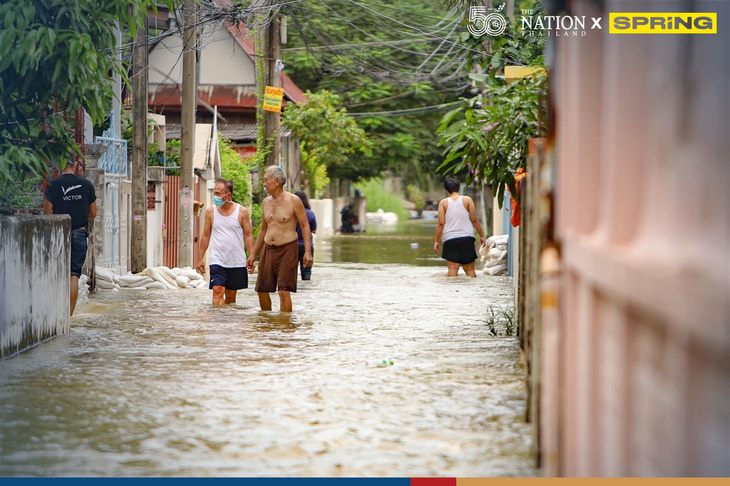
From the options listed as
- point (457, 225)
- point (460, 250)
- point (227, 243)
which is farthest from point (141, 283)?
point (460, 250)

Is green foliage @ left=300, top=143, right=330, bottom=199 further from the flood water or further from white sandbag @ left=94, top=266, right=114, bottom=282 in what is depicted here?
the flood water

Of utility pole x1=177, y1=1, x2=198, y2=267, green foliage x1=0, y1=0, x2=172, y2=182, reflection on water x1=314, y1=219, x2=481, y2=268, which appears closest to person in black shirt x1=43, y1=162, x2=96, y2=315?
green foliage x1=0, y1=0, x2=172, y2=182

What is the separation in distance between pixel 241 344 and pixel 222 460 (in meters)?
4.39

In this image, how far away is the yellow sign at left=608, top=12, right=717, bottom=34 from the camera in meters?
3.17

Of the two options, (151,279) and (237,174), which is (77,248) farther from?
(237,174)

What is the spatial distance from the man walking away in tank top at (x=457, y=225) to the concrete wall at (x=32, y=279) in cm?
844

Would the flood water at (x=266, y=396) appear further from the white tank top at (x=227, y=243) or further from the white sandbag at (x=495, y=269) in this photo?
the white sandbag at (x=495, y=269)

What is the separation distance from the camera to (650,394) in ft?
10.1

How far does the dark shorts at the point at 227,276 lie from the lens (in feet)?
42.7

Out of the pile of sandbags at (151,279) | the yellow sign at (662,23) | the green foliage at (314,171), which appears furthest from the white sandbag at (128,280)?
the green foliage at (314,171)

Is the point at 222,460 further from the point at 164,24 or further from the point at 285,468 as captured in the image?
the point at 164,24

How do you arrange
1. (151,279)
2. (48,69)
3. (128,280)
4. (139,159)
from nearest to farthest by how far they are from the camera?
(48,69), (128,280), (151,279), (139,159)

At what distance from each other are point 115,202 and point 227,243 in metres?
3.88

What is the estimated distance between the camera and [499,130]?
31.8 ft
